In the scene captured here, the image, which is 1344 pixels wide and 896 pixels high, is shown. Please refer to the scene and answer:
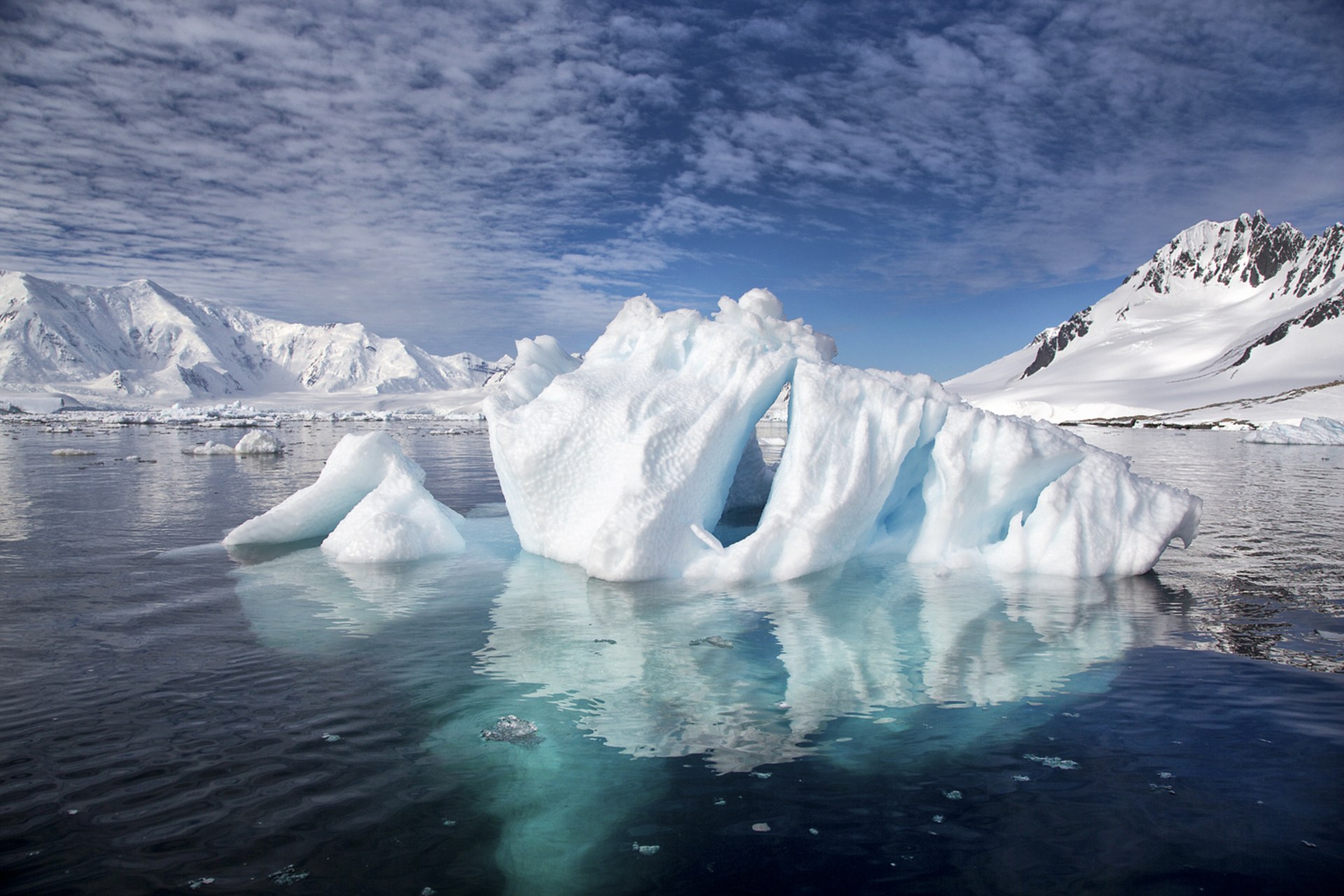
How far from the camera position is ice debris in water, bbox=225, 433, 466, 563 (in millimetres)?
11484

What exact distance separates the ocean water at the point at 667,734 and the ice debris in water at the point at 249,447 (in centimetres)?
2534

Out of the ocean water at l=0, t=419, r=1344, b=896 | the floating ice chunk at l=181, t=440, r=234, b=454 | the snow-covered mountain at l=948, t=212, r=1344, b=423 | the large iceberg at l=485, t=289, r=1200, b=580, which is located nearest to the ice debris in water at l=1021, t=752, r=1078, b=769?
the ocean water at l=0, t=419, r=1344, b=896

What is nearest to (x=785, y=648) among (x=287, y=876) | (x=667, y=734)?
(x=667, y=734)

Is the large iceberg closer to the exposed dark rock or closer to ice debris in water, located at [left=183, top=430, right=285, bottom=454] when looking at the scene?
ice debris in water, located at [left=183, top=430, right=285, bottom=454]

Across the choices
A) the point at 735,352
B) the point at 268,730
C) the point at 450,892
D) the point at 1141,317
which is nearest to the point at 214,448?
the point at 735,352

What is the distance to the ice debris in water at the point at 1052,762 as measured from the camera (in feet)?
15.6

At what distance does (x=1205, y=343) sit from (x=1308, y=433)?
329 ft

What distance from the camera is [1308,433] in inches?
1729

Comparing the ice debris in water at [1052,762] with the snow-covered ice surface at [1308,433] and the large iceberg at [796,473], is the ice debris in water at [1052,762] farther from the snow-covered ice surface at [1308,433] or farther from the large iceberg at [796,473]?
the snow-covered ice surface at [1308,433]

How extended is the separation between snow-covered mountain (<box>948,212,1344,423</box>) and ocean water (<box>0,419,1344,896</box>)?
69882 mm

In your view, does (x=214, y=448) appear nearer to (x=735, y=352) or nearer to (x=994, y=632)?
(x=735, y=352)

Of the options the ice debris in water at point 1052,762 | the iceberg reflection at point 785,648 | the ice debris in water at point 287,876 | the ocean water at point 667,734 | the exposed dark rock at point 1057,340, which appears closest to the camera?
the ice debris in water at point 287,876

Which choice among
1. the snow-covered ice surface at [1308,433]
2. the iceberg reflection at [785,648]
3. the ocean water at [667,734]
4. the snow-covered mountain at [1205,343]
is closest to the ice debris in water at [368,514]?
the ocean water at [667,734]

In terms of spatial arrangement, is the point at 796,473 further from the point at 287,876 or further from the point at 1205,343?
the point at 1205,343
